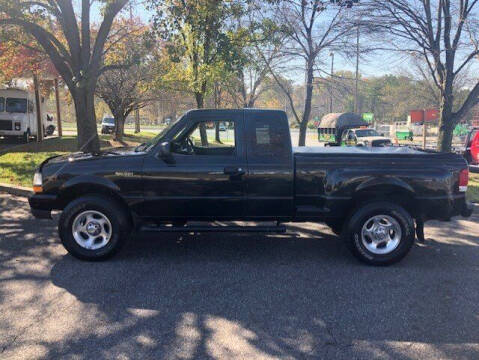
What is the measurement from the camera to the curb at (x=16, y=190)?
8.80 metres

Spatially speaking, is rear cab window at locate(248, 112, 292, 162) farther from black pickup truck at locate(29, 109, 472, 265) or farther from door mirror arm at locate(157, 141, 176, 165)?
door mirror arm at locate(157, 141, 176, 165)

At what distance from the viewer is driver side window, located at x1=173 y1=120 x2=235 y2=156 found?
4.92 metres

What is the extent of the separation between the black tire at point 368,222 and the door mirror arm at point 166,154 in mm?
2275

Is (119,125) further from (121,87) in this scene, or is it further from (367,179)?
(367,179)

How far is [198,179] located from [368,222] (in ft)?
6.97

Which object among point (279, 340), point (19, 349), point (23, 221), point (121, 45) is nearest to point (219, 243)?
point (279, 340)

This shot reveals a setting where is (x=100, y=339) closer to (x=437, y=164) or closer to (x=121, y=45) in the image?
(x=437, y=164)

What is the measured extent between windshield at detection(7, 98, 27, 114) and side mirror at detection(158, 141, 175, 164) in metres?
18.0

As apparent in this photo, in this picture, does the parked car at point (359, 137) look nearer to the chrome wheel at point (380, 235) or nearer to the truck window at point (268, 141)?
the chrome wheel at point (380, 235)

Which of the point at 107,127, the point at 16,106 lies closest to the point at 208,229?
the point at 16,106

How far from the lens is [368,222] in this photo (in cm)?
486

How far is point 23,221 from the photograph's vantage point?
675 cm

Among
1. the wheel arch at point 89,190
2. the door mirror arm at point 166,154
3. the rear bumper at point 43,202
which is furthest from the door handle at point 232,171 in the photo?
the rear bumper at point 43,202

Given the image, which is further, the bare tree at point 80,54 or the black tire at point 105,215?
the bare tree at point 80,54
